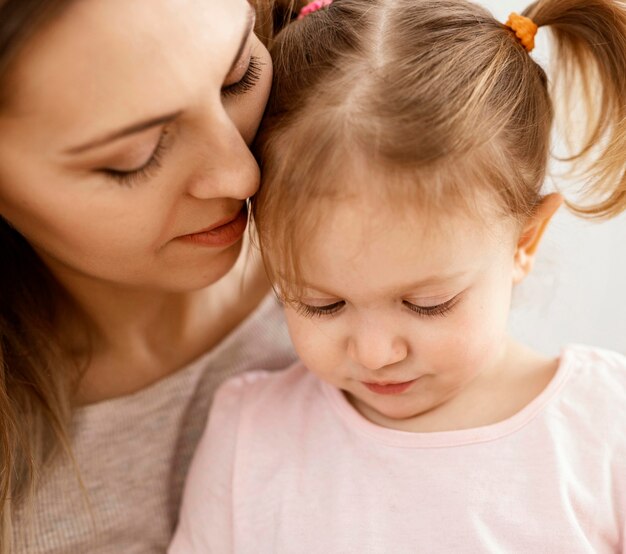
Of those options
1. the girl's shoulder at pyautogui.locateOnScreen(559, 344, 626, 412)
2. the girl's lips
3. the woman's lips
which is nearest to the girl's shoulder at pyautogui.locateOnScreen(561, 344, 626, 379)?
the girl's shoulder at pyautogui.locateOnScreen(559, 344, 626, 412)

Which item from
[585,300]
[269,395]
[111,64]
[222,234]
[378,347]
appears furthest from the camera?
[585,300]

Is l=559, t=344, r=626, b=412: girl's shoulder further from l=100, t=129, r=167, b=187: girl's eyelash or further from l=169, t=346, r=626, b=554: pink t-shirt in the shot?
l=100, t=129, r=167, b=187: girl's eyelash

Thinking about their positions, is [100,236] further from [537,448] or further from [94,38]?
[537,448]

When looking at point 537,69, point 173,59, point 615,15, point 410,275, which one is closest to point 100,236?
point 173,59

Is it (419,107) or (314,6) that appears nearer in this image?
(419,107)

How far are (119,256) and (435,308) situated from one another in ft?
1.37

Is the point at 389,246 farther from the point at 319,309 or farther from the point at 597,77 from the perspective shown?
the point at 597,77

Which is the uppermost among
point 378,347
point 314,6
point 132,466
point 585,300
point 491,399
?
point 314,6

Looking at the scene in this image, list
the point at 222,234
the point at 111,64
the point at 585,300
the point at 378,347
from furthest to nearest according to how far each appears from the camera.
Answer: the point at 585,300
the point at 222,234
the point at 378,347
the point at 111,64

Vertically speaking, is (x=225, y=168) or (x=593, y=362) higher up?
(x=225, y=168)

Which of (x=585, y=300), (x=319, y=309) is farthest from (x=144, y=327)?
(x=585, y=300)

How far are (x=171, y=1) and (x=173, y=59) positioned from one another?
0.07 m

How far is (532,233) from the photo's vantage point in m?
1.21

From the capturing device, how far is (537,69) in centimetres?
117
